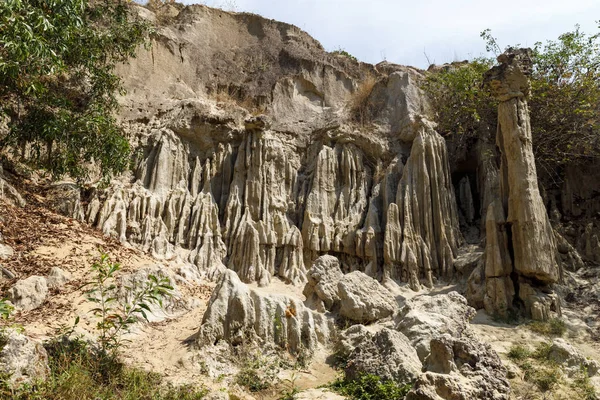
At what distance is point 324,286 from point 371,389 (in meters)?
3.79

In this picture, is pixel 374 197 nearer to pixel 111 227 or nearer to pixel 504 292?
pixel 504 292

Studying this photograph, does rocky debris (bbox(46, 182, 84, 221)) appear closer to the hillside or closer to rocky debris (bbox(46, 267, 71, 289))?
the hillside

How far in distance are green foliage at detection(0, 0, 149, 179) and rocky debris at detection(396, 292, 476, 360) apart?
8312mm

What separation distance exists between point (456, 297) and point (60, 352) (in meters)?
7.78

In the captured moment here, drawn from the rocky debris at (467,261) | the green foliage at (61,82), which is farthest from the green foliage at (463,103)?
the green foliage at (61,82)

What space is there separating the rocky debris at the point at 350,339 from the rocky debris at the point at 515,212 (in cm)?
527

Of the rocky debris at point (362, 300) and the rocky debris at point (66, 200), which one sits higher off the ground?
the rocky debris at point (66, 200)

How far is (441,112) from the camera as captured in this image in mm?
19812

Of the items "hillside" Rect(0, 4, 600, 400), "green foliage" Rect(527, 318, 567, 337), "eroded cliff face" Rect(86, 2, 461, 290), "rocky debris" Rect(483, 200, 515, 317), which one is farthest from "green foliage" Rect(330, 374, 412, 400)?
"eroded cliff face" Rect(86, 2, 461, 290)

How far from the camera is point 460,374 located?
7086 mm

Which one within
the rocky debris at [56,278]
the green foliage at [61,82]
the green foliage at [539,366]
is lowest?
the green foliage at [539,366]

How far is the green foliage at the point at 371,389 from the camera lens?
24.3 ft

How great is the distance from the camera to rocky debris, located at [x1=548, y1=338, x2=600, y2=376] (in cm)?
984

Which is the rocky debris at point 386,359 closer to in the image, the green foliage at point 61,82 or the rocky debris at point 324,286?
the rocky debris at point 324,286
